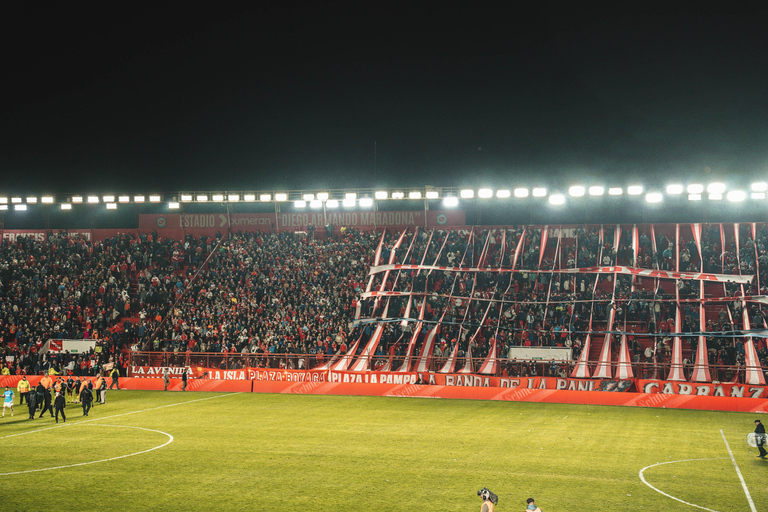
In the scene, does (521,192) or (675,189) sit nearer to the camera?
(675,189)

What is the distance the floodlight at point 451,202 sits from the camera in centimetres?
5256

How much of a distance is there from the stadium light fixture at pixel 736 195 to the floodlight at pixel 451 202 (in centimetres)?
1977

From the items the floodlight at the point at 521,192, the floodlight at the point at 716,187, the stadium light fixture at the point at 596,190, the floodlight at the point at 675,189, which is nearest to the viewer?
the floodlight at the point at 716,187

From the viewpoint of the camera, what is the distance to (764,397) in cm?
2947

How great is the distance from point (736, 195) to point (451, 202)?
20914mm

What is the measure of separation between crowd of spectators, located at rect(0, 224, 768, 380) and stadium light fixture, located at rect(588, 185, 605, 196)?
2.71 meters

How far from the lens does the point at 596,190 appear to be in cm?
4862

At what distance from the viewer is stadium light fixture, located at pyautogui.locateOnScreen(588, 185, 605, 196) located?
1912 inches

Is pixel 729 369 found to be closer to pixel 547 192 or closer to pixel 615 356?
pixel 615 356

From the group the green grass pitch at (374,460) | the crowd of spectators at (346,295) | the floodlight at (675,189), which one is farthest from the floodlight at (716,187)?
the green grass pitch at (374,460)

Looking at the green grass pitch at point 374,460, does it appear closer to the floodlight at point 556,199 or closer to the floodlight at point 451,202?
the floodlight at point 556,199

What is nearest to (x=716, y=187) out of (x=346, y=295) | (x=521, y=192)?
(x=521, y=192)

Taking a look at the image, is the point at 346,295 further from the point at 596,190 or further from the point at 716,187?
the point at 716,187

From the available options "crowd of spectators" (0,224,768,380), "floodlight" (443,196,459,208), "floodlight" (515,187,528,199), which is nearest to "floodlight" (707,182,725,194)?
"crowd of spectators" (0,224,768,380)
